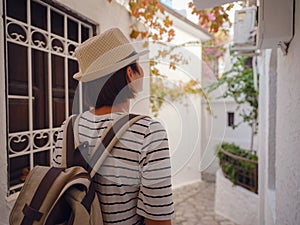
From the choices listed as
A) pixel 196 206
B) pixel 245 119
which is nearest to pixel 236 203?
pixel 196 206

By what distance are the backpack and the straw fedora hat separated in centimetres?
18

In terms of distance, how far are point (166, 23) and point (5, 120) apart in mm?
1553

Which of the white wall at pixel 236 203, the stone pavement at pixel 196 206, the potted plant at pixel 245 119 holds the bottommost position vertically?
the stone pavement at pixel 196 206

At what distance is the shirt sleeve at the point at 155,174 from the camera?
2.46 feet

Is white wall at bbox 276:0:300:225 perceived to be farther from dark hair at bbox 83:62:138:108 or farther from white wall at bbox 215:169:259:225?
Result: white wall at bbox 215:169:259:225

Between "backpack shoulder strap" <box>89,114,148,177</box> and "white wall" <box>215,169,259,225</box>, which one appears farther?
"white wall" <box>215,169,259,225</box>

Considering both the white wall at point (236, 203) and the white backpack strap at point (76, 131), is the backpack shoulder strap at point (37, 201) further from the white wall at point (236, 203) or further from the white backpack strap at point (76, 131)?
the white wall at point (236, 203)

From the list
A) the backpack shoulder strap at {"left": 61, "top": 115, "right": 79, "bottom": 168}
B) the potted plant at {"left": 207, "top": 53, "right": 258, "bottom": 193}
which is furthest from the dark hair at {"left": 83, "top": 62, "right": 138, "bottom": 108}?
the potted plant at {"left": 207, "top": 53, "right": 258, "bottom": 193}

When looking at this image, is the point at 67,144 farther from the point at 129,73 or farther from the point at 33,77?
the point at 33,77

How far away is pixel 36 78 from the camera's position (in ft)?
3.79

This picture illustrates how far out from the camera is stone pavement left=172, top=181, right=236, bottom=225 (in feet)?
10.9

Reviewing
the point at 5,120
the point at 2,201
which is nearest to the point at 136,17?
the point at 5,120

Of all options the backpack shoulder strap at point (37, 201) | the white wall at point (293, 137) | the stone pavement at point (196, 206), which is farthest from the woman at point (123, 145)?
the stone pavement at point (196, 206)

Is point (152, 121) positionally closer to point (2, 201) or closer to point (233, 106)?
point (2, 201)
